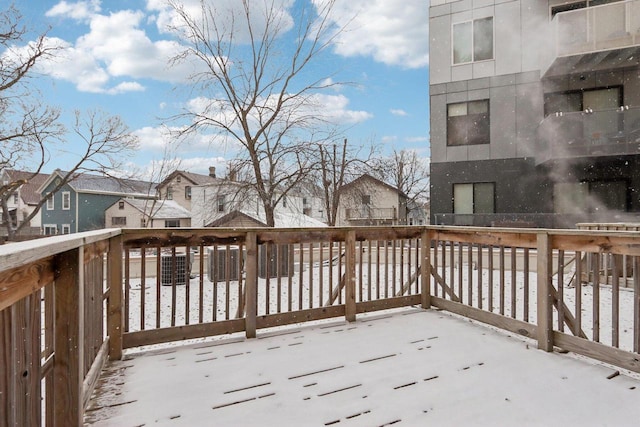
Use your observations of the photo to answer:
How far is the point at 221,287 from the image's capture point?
316 inches

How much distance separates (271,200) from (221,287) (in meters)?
2.35

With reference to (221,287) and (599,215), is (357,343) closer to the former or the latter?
(221,287)

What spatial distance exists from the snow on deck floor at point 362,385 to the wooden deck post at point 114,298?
149 mm

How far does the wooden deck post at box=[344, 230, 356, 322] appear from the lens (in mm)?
3998

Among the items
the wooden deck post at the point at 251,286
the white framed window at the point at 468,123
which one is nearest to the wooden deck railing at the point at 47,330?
the wooden deck post at the point at 251,286

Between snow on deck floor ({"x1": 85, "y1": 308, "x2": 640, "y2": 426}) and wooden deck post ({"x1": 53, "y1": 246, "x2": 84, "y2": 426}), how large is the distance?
419 millimetres

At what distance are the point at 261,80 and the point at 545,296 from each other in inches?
341

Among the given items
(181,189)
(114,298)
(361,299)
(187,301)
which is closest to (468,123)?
(361,299)

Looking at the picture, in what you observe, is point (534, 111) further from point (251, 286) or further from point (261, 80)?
point (251, 286)

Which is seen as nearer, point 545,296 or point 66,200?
point 545,296

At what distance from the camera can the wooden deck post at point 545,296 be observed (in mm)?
3125

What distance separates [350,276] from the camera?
405 centimetres

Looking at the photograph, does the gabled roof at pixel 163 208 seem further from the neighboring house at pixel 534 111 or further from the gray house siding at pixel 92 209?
the neighboring house at pixel 534 111

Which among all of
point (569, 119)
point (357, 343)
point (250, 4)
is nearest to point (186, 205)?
point (250, 4)
